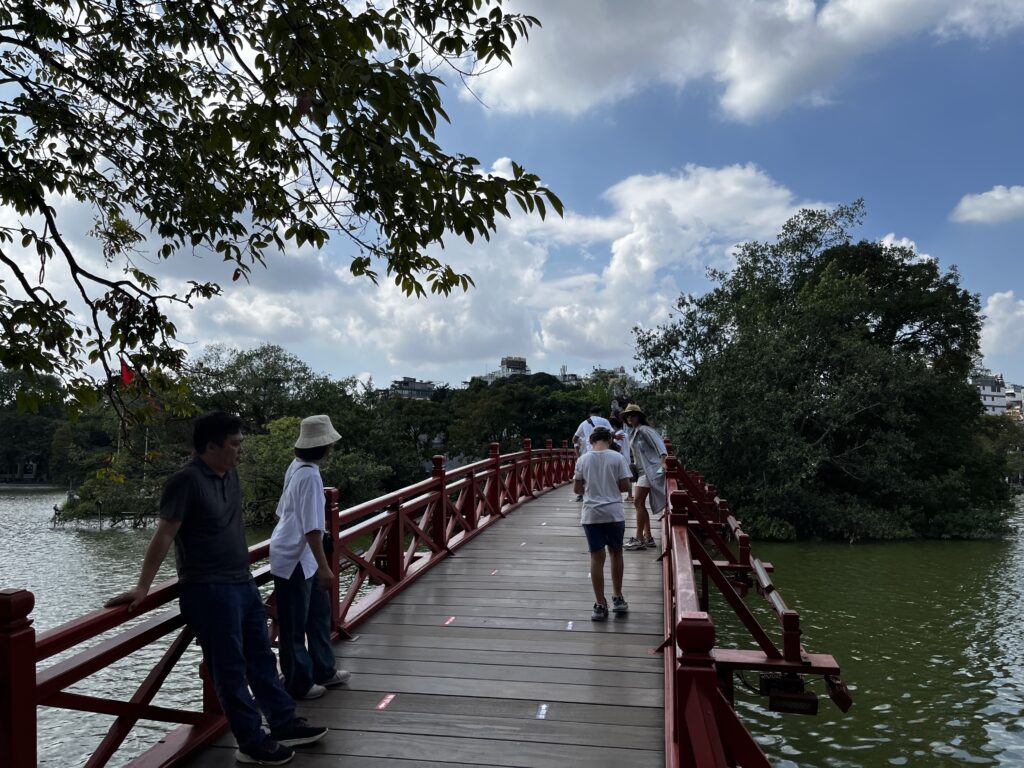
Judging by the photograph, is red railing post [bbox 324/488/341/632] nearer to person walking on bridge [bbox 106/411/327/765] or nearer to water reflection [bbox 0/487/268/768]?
person walking on bridge [bbox 106/411/327/765]

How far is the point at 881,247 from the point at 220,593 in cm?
3596

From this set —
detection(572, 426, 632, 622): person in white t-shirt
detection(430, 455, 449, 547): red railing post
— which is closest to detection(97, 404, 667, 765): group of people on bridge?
detection(572, 426, 632, 622): person in white t-shirt

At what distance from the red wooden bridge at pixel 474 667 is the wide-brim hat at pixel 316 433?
2.55ft

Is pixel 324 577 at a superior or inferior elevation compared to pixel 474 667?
superior

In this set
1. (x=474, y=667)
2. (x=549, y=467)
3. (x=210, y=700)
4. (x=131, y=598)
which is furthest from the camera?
(x=549, y=467)

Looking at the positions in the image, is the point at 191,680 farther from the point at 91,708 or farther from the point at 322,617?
the point at 91,708

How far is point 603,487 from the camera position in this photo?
5.89m

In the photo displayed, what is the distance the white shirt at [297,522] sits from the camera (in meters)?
4.20

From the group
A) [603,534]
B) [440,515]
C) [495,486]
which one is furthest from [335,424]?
[603,534]

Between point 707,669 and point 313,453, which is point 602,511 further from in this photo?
point 707,669

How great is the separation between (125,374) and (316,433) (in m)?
2.45

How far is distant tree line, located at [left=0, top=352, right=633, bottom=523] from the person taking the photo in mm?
31734

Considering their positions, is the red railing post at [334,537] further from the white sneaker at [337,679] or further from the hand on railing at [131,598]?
the hand on railing at [131,598]

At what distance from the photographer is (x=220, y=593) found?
3357 mm
